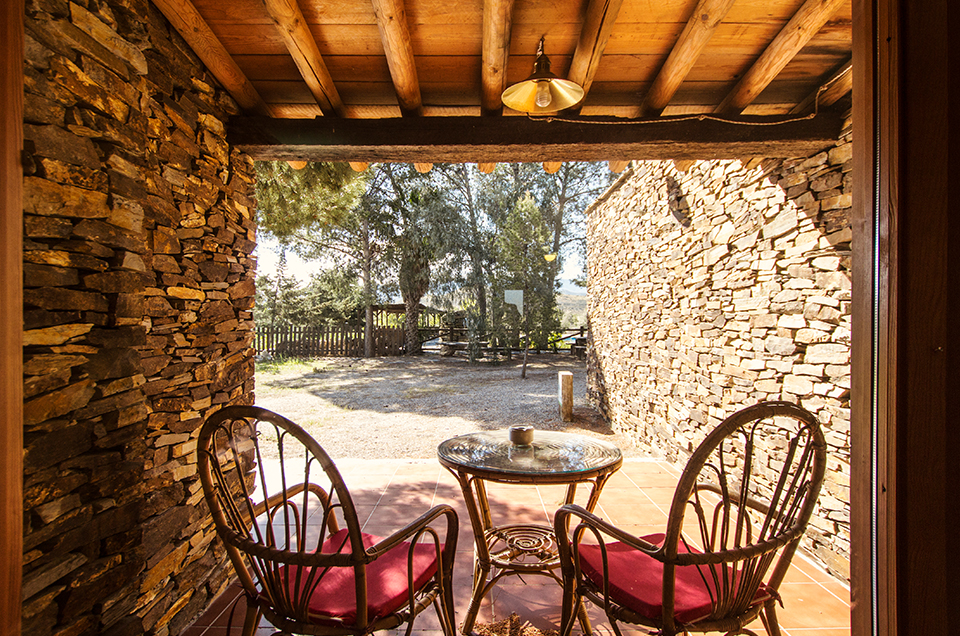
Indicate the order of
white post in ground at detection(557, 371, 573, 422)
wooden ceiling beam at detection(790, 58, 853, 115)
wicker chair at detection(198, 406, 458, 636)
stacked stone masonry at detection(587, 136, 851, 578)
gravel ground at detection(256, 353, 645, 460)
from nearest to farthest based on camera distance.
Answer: wicker chair at detection(198, 406, 458, 636) < wooden ceiling beam at detection(790, 58, 853, 115) < stacked stone masonry at detection(587, 136, 851, 578) < gravel ground at detection(256, 353, 645, 460) < white post in ground at detection(557, 371, 573, 422)

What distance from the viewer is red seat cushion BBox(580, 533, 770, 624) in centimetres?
120

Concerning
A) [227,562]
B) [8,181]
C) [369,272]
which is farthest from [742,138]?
[369,272]

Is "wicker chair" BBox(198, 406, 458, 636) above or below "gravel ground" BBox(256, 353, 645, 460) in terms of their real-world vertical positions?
above

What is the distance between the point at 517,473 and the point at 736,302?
2238mm

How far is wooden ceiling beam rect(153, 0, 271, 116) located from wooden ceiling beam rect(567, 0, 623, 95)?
1473 mm

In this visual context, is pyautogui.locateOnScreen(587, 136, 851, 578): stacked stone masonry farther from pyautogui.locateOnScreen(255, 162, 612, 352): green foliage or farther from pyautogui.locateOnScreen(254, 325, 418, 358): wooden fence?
pyautogui.locateOnScreen(254, 325, 418, 358): wooden fence

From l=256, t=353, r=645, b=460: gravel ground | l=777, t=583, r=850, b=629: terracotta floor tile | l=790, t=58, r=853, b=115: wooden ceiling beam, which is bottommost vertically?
l=256, t=353, r=645, b=460: gravel ground

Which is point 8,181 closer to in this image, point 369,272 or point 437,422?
point 437,422

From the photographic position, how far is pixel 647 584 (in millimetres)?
1295

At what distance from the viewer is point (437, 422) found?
19.8 feet

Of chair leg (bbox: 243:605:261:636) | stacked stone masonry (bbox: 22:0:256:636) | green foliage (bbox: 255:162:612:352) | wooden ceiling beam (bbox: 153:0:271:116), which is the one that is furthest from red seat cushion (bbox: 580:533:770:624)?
green foliage (bbox: 255:162:612:352)
